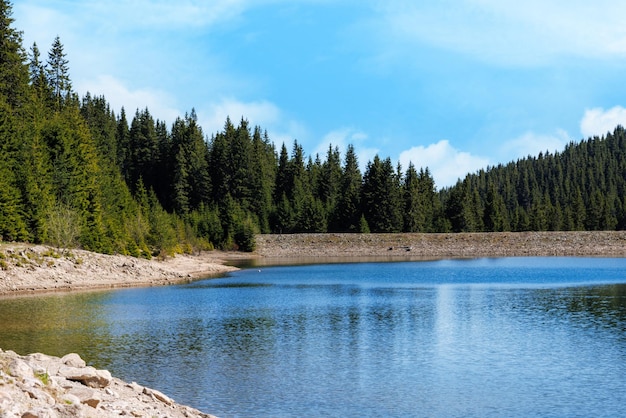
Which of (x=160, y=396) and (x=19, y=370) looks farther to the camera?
(x=160, y=396)

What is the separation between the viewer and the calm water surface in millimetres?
18125

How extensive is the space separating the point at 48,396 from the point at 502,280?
175ft

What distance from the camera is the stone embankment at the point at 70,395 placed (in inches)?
443

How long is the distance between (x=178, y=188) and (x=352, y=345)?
330ft

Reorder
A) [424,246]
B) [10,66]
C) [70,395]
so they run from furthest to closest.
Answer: [424,246] → [10,66] → [70,395]

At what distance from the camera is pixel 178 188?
123500 mm

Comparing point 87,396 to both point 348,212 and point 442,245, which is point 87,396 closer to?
point 442,245

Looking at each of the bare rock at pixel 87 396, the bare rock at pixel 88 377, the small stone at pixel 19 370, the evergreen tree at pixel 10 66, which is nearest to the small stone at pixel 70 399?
the bare rock at pixel 87 396

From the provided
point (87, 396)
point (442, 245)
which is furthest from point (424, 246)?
point (87, 396)

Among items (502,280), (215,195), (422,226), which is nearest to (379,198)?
(422,226)

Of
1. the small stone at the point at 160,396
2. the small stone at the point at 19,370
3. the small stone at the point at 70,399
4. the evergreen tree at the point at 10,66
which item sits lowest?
the small stone at the point at 160,396

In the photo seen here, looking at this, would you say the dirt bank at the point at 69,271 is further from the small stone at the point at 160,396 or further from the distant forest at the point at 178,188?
the small stone at the point at 160,396

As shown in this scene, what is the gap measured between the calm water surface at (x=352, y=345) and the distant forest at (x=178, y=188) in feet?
66.2

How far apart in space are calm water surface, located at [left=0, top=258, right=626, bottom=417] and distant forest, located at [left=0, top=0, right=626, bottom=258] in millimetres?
20163
